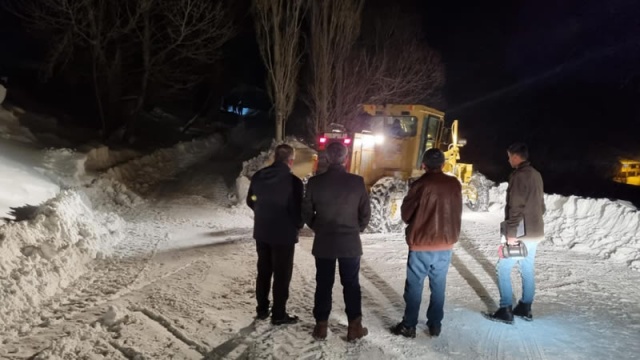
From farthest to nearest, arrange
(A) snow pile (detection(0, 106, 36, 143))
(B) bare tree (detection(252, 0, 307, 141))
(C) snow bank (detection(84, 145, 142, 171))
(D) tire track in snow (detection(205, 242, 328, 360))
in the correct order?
(B) bare tree (detection(252, 0, 307, 141)) < (C) snow bank (detection(84, 145, 142, 171)) < (A) snow pile (detection(0, 106, 36, 143)) < (D) tire track in snow (detection(205, 242, 328, 360))

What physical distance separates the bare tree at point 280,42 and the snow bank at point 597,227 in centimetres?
1091

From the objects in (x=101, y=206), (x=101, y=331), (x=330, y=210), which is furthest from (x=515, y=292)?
(x=101, y=206)

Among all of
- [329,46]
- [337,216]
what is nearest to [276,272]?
[337,216]

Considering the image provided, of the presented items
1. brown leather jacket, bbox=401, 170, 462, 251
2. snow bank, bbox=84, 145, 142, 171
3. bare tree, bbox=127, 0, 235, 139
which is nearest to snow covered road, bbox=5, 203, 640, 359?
brown leather jacket, bbox=401, 170, 462, 251

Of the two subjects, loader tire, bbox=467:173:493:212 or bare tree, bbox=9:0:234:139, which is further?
bare tree, bbox=9:0:234:139

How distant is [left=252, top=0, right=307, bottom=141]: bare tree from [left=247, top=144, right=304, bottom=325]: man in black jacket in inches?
559

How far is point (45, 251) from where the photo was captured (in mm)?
6129

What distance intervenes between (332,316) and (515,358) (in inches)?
75.9

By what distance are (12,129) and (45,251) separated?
403 inches

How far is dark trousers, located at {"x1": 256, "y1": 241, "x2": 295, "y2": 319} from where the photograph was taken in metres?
5.08

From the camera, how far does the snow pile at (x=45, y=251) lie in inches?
203

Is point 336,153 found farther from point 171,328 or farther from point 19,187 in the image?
point 19,187

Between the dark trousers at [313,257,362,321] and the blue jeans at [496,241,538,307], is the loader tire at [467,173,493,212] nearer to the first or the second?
the blue jeans at [496,241,538,307]

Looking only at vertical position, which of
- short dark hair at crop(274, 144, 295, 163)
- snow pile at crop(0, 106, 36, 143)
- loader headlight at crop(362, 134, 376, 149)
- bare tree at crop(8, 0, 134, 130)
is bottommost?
short dark hair at crop(274, 144, 295, 163)
